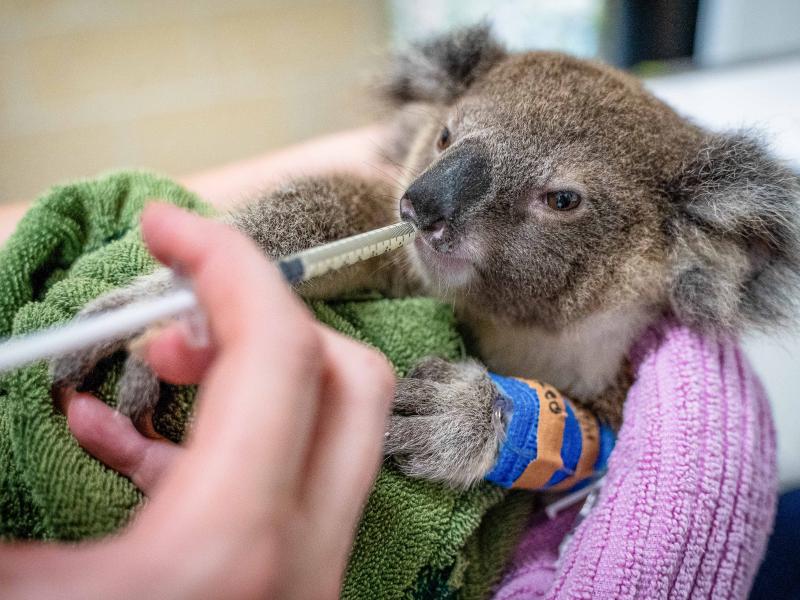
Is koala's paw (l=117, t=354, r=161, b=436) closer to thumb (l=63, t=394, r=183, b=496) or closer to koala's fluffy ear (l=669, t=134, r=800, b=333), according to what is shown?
thumb (l=63, t=394, r=183, b=496)

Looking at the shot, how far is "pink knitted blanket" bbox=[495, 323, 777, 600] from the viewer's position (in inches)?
33.9

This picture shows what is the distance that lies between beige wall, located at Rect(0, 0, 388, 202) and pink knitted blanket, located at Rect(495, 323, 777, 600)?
192 cm

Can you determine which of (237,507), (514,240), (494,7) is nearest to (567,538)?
(514,240)

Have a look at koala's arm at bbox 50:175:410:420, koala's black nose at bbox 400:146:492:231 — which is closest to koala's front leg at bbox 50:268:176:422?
koala's arm at bbox 50:175:410:420

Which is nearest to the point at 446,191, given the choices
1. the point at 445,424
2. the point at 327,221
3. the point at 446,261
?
the point at 446,261

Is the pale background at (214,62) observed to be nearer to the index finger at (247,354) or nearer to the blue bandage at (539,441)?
the blue bandage at (539,441)

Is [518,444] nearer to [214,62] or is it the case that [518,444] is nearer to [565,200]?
[565,200]

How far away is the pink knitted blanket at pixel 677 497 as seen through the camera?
0.86 m

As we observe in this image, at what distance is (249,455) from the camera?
424mm

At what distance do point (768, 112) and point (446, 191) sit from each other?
4.36 feet

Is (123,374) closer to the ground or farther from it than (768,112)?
farther from it

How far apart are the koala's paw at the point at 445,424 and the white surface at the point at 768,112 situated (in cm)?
70

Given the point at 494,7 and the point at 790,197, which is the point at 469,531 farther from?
the point at 494,7

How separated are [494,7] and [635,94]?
181 cm
